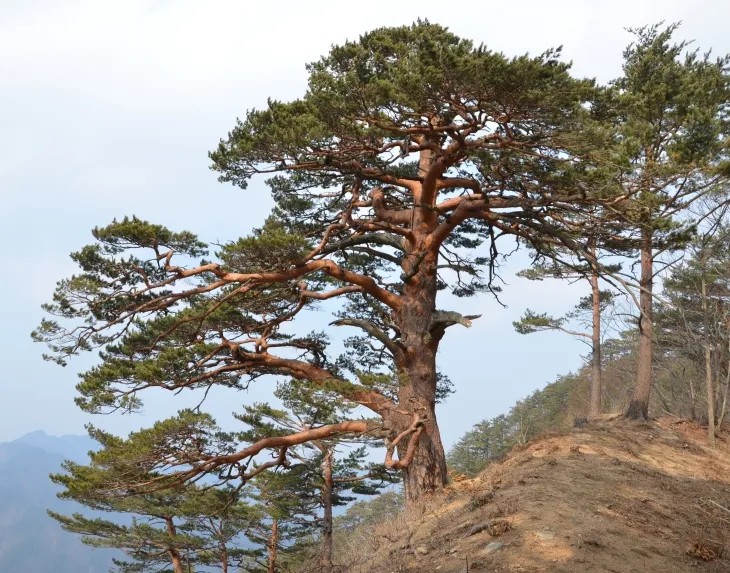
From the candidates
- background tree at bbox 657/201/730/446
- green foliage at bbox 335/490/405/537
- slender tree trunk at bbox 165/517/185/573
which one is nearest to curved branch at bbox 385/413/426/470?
background tree at bbox 657/201/730/446

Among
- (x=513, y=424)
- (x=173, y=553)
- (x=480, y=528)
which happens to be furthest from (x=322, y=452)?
(x=513, y=424)

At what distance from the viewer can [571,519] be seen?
21.8 ft

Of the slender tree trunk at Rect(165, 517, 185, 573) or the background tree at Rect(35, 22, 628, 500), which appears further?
the slender tree trunk at Rect(165, 517, 185, 573)

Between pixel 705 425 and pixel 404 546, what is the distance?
13653 millimetres

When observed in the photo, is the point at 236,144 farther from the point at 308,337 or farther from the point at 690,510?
the point at 690,510

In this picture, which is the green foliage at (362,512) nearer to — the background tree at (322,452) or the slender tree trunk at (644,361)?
the background tree at (322,452)

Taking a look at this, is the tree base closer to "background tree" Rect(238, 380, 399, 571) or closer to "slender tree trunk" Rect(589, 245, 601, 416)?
"slender tree trunk" Rect(589, 245, 601, 416)

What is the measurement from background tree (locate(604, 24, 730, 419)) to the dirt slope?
9.66ft

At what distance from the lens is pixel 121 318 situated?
9812mm

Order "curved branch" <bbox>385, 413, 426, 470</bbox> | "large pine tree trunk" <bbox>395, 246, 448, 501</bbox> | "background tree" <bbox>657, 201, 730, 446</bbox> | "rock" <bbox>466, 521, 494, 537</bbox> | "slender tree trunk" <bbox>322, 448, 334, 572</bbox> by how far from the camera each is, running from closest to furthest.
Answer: "rock" <bbox>466, 521, 494, 537</bbox>
"curved branch" <bbox>385, 413, 426, 470</bbox>
"large pine tree trunk" <bbox>395, 246, 448, 501</bbox>
"background tree" <bbox>657, 201, 730, 446</bbox>
"slender tree trunk" <bbox>322, 448, 334, 572</bbox>

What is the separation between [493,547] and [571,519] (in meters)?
1.35

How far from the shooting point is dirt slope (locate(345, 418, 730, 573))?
18.8 ft

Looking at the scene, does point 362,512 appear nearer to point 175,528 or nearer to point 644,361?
point 175,528

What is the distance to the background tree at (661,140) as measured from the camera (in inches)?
397
